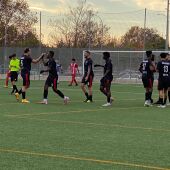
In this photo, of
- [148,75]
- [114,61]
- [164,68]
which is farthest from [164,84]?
[114,61]

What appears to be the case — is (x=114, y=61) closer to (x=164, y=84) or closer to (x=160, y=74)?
(x=160, y=74)

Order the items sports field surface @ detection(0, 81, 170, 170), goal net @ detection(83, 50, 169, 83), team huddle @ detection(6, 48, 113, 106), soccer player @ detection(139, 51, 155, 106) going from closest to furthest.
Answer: sports field surface @ detection(0, 81, 170, 170)
team huddle @ detection(6, 48, 113, 106)
soccer player @ detection(139, 51, 155, 106)
goal net @ detection(83, 50, 169, 83)

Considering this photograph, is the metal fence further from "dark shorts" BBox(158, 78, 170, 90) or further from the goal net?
"dark shorts" BBox(158, 78, 170, 90)

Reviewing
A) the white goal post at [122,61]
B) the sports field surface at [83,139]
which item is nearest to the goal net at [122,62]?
the white goal post at [122,61]

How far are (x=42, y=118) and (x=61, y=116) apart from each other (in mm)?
837

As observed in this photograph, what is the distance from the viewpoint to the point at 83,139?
11.3m

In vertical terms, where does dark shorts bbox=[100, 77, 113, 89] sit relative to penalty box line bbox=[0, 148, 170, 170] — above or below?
above

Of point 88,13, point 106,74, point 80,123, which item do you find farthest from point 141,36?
point 80,123

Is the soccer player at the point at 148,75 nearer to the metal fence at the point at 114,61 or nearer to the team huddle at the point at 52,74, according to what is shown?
the team huddle at the point at 52,74

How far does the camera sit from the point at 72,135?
1190cm

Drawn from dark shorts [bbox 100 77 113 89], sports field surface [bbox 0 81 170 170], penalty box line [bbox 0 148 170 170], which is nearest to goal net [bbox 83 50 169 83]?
dark shorts [bbox 100 77 113 89]

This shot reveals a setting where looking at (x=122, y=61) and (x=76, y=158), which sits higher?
(x=122, y=61)

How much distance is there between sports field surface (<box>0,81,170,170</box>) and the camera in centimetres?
884

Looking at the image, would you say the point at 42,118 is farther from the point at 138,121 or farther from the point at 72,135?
the point at 72,135
